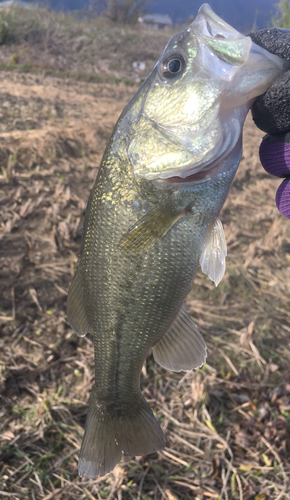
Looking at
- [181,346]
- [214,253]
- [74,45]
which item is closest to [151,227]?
[214,253]

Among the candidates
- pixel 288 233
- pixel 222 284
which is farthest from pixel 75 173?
pixel 288 233

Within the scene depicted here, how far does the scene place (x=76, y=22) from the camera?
36.9ft

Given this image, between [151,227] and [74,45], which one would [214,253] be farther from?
[74,45]

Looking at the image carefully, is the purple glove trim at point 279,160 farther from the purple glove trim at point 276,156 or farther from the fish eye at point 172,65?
the fish eye at point 172,65

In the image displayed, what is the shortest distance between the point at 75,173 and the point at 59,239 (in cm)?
151

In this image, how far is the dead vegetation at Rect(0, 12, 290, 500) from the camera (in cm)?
213

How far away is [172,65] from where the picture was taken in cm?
132

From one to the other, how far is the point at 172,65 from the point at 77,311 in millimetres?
1093

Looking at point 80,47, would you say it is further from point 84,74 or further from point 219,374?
point 219,374

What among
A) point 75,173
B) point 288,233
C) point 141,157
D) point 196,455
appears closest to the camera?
point 141,157

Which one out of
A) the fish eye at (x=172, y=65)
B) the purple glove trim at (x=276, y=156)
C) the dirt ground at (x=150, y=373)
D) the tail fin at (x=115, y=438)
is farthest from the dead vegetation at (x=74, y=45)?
the tail fin at (x=115, y=438)

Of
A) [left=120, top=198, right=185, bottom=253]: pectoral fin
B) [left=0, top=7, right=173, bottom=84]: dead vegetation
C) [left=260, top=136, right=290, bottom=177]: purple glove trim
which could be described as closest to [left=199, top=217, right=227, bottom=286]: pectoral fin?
[left=120, top=198, right=185, bottom=253]: pectoral fin

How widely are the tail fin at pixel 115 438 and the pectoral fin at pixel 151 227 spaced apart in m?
0.83

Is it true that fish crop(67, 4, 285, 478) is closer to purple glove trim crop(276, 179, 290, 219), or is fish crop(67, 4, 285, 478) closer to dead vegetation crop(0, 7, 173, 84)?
purple glove trim crop(276, 179, 290, 219)
